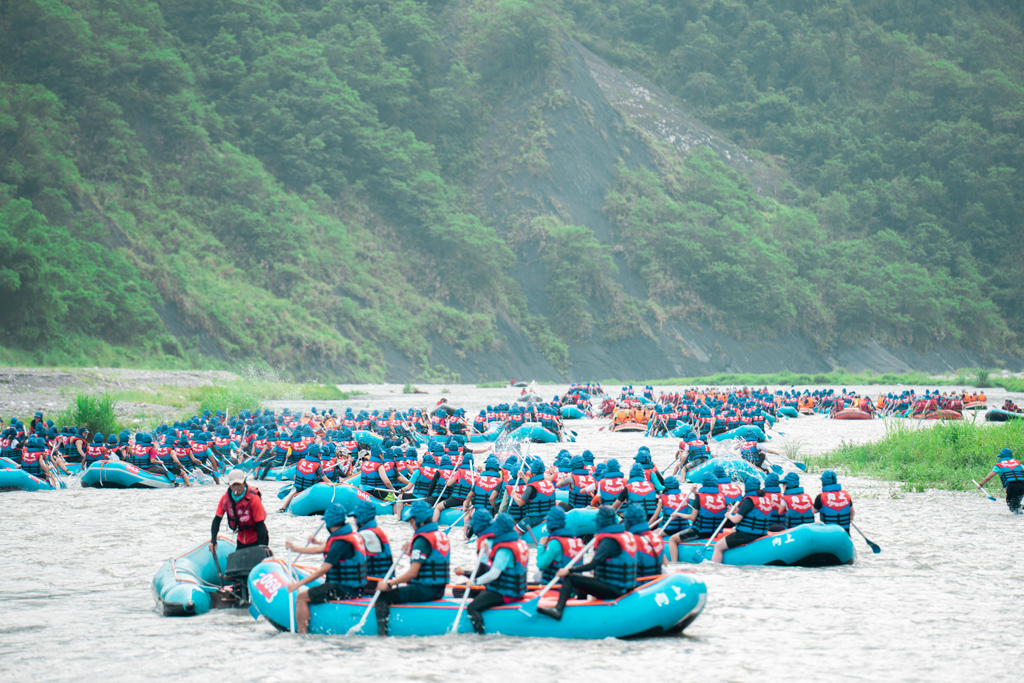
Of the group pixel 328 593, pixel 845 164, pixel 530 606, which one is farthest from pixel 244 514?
pixel 845 164

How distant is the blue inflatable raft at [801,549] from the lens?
11.5 metres

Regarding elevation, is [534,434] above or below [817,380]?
above

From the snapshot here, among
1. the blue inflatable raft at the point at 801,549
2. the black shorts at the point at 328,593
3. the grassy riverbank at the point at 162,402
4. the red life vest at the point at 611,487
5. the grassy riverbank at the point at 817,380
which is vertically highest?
the red life vest at the point at 611,487

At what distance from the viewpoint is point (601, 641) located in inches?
333

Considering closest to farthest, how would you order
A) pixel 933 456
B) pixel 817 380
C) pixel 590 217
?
1. pixel 933 456
2. pixel 817 380
3. pixel 590 217

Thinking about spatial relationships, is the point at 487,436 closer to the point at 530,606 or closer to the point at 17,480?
the point at 17,480

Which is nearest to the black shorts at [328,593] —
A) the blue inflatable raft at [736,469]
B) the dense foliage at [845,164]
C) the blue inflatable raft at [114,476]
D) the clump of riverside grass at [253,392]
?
the blue inflatable raft at [736,469]

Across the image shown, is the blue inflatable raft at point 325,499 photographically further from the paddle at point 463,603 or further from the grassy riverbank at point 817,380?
the grassy riverbank at point 817,380

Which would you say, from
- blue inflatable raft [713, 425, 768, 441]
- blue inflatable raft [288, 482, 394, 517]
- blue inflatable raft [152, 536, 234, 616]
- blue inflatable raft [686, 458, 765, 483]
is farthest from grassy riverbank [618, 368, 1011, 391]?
blue inflatable raft [152, 536, 234, 616]

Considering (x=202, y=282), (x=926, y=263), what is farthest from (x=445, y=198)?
(x=926, y=263)

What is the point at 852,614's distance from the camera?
369 inches

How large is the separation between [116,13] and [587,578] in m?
76.1

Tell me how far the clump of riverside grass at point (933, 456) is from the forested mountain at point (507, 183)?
45636 millimetres

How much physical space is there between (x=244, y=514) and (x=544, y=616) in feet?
12.2
